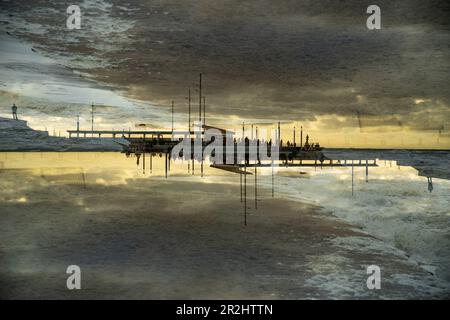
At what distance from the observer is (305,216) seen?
61.3 ft

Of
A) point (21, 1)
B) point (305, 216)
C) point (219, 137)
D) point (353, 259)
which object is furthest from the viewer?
point (219, 137)

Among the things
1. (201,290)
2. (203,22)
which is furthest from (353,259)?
(203,22)

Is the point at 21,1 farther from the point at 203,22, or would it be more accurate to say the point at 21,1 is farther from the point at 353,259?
the point at 353,259

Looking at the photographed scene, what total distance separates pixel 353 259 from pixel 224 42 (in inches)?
415

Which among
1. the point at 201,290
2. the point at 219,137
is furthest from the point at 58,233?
the point at 219,137

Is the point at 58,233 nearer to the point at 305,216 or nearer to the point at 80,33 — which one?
the point at 80,33

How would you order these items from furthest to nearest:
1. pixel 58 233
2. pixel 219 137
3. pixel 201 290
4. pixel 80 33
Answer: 1. pixel 219 137
2. pixel 80 33
3. pixel 58 233
4. pixel 201 290

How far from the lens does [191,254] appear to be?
1190 cm

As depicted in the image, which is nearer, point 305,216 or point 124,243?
point 124,243

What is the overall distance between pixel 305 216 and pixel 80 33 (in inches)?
499

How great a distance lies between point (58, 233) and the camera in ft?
47.6

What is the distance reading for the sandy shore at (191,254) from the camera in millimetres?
9039

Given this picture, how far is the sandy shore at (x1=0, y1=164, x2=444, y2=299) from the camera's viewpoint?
904 cm
